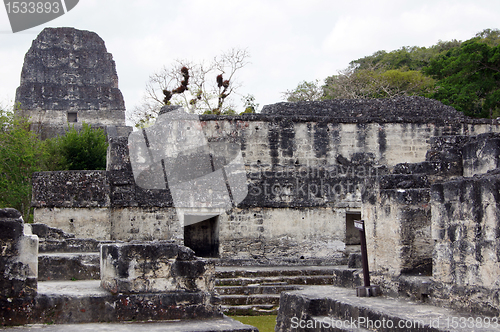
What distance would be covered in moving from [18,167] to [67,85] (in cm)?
913

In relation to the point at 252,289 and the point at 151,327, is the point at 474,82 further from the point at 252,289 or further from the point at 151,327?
the point at 151,327

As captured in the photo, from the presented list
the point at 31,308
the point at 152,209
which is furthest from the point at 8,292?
the point at 152,209

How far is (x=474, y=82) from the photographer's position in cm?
2320

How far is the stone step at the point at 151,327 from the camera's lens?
5.18 m

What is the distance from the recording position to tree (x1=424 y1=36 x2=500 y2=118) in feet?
74.6

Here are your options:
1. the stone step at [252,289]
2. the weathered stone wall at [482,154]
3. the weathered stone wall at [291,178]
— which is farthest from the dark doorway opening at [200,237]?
the weathered stone wall at [482,154]

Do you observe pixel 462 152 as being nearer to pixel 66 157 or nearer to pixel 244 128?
pixel 244 128

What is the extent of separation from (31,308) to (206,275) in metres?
1.82

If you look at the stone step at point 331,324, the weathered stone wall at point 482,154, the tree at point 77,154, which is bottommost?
the stone step at point 331,324

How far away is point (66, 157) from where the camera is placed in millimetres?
17812

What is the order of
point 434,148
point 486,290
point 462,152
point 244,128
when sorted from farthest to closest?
point 244,128, point 434,148, point 462,152, point 486,290

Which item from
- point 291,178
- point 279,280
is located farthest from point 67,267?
point 291,178

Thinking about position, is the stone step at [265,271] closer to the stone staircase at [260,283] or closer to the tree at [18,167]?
the stone staircase at [260,283]

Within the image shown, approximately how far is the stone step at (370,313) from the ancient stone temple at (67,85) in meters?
18.3
